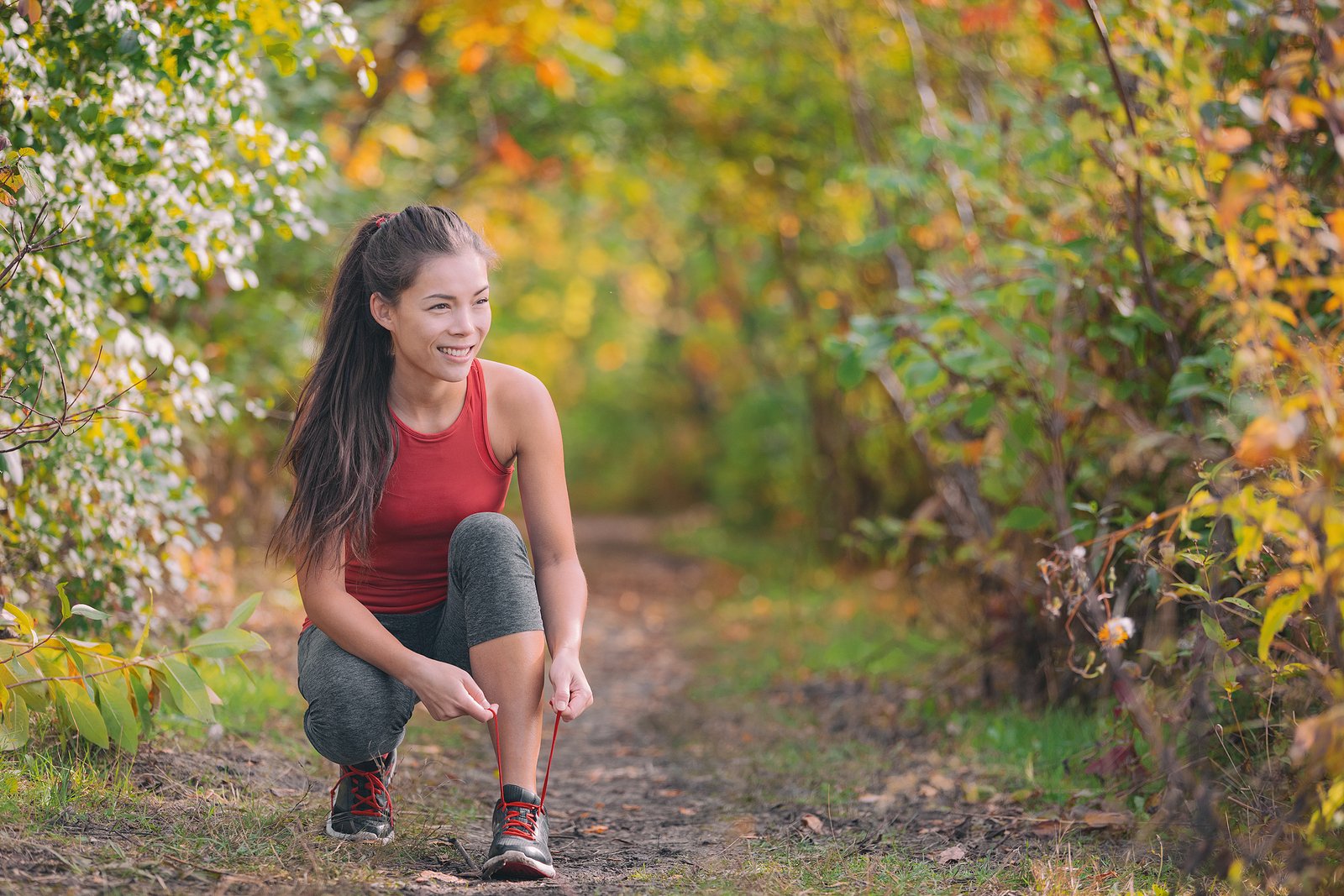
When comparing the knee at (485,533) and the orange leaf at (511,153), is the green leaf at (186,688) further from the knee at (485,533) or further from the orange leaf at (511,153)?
the orange leaf at (511,153)

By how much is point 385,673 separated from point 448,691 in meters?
0.27

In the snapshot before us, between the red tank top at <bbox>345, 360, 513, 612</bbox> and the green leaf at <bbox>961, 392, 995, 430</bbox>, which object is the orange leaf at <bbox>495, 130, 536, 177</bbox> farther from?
the red tank top at <bbox>345, 360, 513, 612</bbox>

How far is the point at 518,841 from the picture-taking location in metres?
2.32

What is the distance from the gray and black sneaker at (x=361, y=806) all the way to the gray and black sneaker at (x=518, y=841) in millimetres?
315

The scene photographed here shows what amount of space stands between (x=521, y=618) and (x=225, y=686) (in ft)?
5.51

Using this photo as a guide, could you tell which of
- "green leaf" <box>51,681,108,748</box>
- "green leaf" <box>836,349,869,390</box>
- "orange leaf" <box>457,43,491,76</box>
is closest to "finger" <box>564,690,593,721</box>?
"green leaf" <box>51,681,108,748</box>

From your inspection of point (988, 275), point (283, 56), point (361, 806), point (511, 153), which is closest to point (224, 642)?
point (361, 806)

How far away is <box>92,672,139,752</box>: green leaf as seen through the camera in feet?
8.46

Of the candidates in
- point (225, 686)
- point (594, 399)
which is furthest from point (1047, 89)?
point (594, 399)

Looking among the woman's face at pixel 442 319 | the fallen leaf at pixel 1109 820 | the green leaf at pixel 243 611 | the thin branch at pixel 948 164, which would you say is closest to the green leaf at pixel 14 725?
the green leaf at pixel 243 611

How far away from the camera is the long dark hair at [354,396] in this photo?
2525mm

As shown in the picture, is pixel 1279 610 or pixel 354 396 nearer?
pixel 1279 610

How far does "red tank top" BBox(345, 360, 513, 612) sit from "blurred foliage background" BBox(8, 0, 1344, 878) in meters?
0.65

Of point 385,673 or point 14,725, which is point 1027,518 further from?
point 14,725
